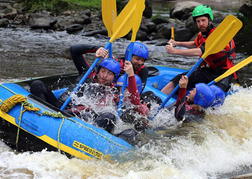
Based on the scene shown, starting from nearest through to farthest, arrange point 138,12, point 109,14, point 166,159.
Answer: point 166,159
point 138,12
point 109,14

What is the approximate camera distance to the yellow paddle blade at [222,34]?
412cm

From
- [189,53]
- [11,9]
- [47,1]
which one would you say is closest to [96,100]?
[189,53]

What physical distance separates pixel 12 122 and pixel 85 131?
2.68 ft

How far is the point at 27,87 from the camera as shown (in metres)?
4.19

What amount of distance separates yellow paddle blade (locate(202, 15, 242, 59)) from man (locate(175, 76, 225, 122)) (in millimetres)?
492

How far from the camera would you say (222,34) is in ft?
13.5

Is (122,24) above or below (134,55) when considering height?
above

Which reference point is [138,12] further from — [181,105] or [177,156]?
[177,156]

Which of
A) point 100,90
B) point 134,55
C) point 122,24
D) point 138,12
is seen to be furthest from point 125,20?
point 100,90

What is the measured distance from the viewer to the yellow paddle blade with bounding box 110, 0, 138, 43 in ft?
13.0

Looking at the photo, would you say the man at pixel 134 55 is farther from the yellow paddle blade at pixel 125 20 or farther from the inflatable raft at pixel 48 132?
the inflatable raft at pixel 48 132

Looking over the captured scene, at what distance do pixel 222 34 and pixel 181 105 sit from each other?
3.71ft

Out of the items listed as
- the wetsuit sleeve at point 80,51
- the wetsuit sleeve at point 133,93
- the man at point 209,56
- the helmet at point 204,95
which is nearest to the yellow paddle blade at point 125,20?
the wetsuit sleeve at point 80,51

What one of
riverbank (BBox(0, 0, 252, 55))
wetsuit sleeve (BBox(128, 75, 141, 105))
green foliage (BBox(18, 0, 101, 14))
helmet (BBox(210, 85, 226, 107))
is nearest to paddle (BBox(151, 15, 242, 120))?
helmet (BBox(210, 85, 226, 107))
